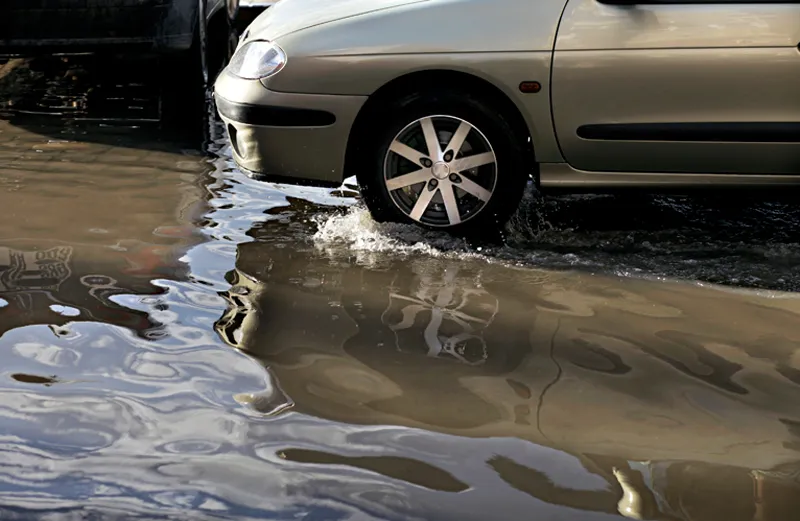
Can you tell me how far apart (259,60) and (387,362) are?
1883 millimetres

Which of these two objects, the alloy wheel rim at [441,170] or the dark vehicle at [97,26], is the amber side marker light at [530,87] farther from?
the dark vehicle at [97,26]

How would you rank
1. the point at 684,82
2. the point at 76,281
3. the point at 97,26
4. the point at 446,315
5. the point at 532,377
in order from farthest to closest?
the point at 97,26 → the point at 684,82 → the point at 76,281 → the point at 446,315 → the point at 532,377

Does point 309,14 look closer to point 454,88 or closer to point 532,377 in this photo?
point 454,88

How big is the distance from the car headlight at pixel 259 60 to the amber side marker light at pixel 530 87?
3.48 ft

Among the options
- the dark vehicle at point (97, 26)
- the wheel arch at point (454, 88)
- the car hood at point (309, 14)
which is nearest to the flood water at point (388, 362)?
the wheel arch at point (454, 88)

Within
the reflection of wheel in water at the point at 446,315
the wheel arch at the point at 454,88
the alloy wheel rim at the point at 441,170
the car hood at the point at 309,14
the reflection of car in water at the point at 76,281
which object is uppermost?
the car hood at the point at 309,14

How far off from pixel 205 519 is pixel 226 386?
28.8 inches

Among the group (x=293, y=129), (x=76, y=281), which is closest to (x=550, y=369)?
(x=293, y=129)

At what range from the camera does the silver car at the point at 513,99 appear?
4.24 metres

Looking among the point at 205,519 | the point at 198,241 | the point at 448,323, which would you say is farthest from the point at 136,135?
the point at 205,519

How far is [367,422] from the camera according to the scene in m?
2.83

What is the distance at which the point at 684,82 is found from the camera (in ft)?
14.0

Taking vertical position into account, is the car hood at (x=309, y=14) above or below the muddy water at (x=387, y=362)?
above

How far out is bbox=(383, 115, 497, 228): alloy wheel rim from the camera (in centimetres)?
444
